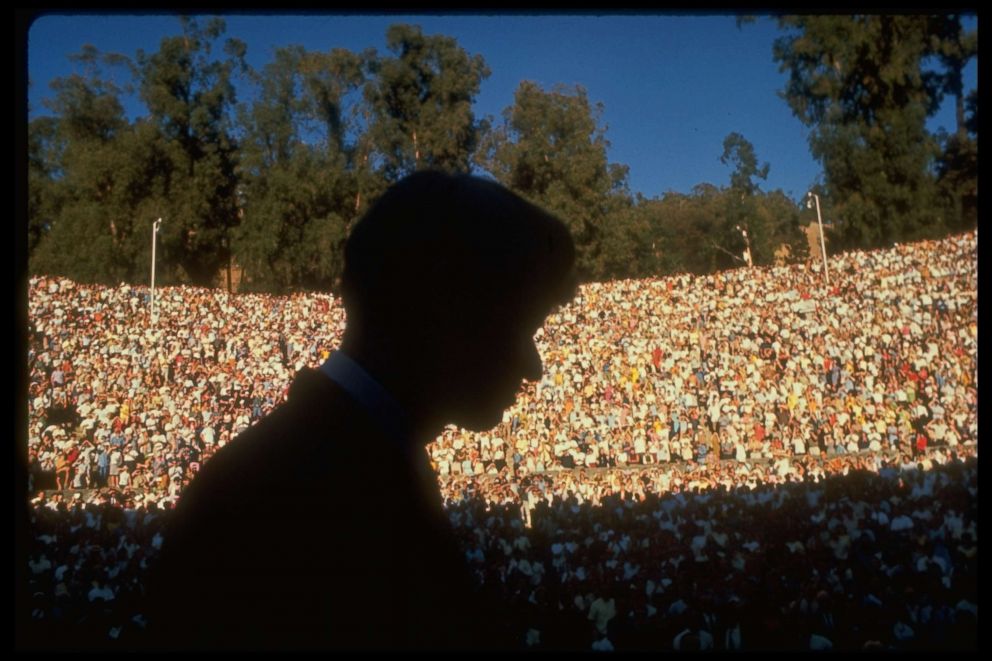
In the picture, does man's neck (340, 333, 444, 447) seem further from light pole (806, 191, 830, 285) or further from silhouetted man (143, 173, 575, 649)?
light pole (806, 191, 830, 285)

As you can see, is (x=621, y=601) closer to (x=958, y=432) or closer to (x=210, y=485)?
(x=958, y=432)

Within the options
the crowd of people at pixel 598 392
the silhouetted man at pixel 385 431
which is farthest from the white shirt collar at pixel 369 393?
the crowd of people at pixel 598 392

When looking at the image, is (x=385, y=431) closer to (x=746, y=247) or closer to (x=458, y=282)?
(x=458, y=282)

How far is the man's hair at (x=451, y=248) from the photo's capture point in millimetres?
1401

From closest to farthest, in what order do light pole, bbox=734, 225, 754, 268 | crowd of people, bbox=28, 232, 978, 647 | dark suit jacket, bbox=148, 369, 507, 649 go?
dark suit jacket, bbox=148, 369, 507, 649
crowd of people, bbox=28, 232, 978, 647
light pole, bbox=734, 225, 754, 268

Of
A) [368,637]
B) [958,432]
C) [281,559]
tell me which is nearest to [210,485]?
[281,559]

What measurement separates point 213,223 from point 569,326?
3063mm

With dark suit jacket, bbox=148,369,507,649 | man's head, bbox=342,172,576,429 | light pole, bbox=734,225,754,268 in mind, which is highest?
light pole, bbox=734,225,754,268

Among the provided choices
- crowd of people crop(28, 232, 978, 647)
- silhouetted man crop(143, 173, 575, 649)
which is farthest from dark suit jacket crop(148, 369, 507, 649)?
crowd of people crop(28, 232, 978, 647)

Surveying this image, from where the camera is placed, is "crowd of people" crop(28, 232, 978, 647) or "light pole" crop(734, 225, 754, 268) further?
"light pole" crop(734, 225, 754, 268)

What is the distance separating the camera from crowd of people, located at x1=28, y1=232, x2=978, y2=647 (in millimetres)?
4625

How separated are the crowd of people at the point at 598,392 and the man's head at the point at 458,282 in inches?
123

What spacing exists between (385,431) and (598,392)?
15.7 ft

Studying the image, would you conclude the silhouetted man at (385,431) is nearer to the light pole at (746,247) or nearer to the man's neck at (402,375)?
the man's neck at (402,375)
